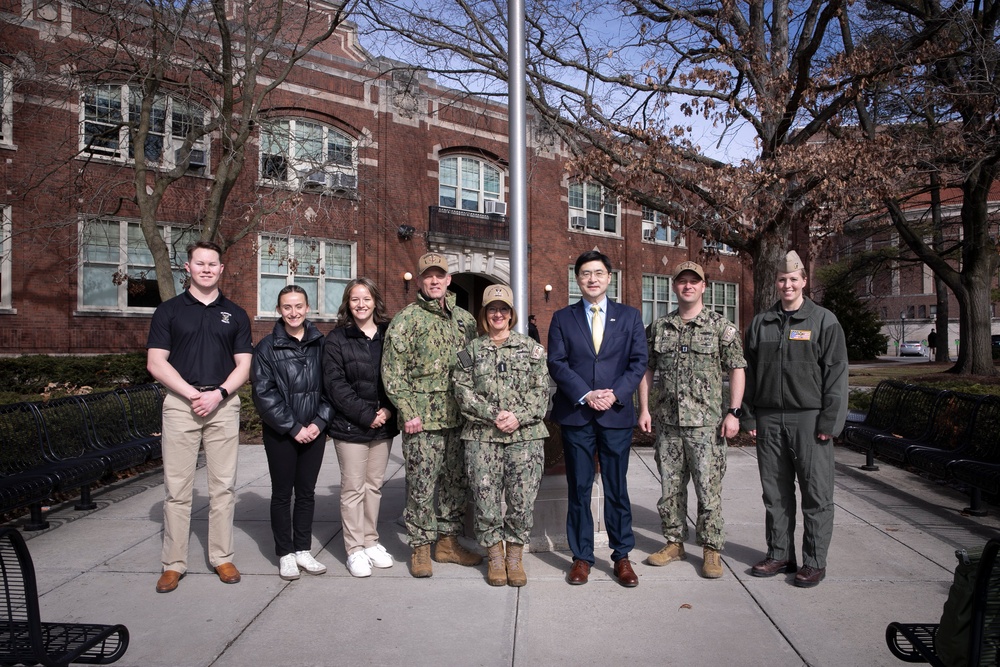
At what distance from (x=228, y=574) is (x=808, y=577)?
12.0 feet

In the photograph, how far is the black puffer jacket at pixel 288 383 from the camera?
15.1 ft

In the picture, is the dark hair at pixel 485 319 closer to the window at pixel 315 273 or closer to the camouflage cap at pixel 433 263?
the camouflage cap at pixel 433 263

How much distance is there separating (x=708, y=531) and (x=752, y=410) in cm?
85

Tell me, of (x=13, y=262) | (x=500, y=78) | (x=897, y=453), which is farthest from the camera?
(x=13, y=262)

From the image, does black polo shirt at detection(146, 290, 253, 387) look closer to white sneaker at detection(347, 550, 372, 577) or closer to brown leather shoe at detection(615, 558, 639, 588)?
white sneaker at detection(347, 550, 372, 577)

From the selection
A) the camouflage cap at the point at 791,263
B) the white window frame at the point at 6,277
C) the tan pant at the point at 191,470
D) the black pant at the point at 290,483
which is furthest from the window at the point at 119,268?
the camouflage cap at the point at 791,263

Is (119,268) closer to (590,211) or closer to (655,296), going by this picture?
(590,211)

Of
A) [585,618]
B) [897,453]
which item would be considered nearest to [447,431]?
[585,618]

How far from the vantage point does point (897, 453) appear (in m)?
7.49

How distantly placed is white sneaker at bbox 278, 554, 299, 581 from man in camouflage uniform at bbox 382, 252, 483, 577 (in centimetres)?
75

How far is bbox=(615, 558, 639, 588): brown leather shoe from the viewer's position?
4555mm

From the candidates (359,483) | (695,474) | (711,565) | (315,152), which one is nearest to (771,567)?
(711,565)

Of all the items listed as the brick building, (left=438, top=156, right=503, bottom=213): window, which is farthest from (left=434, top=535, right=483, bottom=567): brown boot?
(left=438, top=156, right=503, bottom=213): window

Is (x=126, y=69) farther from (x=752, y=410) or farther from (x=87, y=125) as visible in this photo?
(x=752, y=410)
